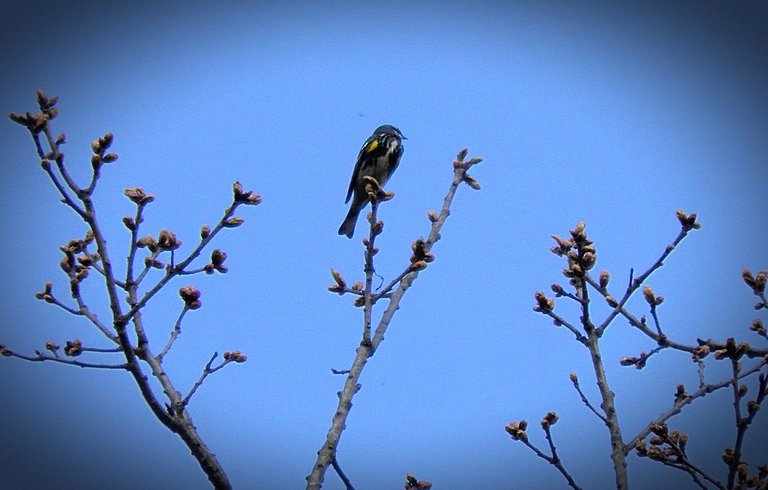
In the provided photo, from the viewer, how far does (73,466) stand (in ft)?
50.6

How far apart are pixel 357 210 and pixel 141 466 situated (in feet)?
30.1

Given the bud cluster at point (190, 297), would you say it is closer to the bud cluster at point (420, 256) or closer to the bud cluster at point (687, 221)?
the bud cluster at point (420, 256)

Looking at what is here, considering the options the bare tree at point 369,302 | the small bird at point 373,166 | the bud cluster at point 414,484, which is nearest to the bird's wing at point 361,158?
the small bird at point 373,166

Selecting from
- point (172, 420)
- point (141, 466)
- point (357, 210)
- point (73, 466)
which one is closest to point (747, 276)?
point (172, 420)

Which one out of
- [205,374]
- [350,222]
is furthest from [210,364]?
[350,222]

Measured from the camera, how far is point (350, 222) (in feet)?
33.7

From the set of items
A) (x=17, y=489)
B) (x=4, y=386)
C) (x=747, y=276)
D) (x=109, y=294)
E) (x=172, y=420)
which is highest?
(x=4, y=386)

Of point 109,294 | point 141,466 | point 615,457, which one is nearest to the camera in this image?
point 109,294

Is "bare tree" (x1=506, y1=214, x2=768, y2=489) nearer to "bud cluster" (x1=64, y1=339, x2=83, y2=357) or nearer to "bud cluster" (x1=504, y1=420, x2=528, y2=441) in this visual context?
"bud cluster" (x1=504, y1=420, x2=528, y2=441)

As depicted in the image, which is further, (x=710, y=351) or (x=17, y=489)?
(x=17, y=489)

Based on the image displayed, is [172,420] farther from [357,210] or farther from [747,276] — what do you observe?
[357,210]

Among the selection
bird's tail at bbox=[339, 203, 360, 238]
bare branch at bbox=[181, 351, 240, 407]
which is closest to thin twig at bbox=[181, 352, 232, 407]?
bare branch at bbox=[181, 351, 240, 407]

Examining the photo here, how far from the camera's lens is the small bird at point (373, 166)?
10234 mm

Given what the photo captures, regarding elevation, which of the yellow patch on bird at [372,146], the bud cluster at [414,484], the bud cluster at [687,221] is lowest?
the bud cluster at [414,484]
